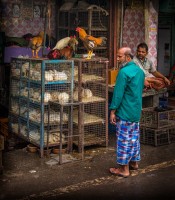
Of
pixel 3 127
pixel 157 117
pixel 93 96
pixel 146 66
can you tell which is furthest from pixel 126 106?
pixel 3 127

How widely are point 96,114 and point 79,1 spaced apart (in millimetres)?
3331

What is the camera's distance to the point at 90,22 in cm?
1040

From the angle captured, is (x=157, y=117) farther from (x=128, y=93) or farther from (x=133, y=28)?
(x=133, y=28)

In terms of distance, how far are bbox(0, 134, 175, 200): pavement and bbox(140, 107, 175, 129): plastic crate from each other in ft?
2.28

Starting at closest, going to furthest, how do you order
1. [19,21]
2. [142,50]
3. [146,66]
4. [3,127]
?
[142,50]
[146,66]
[3,127]
[19,21]

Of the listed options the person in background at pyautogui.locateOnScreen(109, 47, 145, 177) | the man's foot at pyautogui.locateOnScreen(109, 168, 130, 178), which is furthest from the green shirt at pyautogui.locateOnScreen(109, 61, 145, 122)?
the man's foot at pyautogui.locateOnScreen(109, 168, 130, 178)

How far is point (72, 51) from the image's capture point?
9.05 metres

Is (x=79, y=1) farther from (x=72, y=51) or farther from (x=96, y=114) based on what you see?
(x=96, y=114)

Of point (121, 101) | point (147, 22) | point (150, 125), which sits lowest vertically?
point (150, 125)

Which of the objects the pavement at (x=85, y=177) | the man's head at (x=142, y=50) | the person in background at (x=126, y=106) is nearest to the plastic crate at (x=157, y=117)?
the pavement at (x=85, y=177)

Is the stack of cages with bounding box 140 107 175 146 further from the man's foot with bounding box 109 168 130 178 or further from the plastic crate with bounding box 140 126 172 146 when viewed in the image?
the man's foot with bounding box 109 168 130 178

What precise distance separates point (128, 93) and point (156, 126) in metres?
2.57

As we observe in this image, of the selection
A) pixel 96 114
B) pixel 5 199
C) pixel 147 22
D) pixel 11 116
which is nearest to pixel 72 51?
pixel 96 114

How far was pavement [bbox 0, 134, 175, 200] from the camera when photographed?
264 inches
